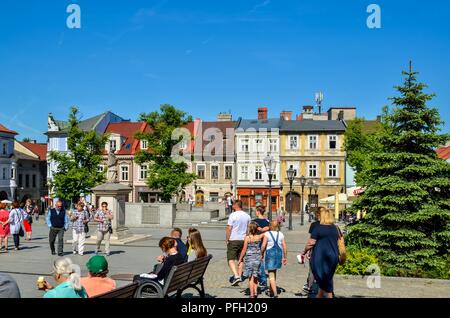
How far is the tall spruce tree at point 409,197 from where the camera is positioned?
1301 cm

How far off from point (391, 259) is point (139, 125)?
5300cm

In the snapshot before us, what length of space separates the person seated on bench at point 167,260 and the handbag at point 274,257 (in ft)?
6.56

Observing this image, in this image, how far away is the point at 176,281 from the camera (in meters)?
8.01

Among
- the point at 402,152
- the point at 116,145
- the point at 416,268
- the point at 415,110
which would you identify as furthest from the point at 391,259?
the point at 116,145

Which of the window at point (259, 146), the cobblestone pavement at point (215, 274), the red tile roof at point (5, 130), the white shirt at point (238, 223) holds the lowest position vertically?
the cobblestone pavement at point (215, 274)

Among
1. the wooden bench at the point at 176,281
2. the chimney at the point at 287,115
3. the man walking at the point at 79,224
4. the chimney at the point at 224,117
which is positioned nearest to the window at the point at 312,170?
the chimney at the point at 287,115

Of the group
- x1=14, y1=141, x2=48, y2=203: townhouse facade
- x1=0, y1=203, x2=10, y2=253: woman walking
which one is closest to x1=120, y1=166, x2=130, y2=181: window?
x1=14, y1=141, x2=48, y2=203: townhouse facade

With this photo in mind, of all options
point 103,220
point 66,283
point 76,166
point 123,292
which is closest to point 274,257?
point 123,292

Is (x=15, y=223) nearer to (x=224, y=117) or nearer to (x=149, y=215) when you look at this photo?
(x=149, y=215)

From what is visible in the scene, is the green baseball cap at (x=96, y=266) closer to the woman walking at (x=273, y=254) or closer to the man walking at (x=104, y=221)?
the woman walking at (x=273, y=254)

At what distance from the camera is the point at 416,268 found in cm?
1278

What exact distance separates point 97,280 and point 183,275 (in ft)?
6.64
